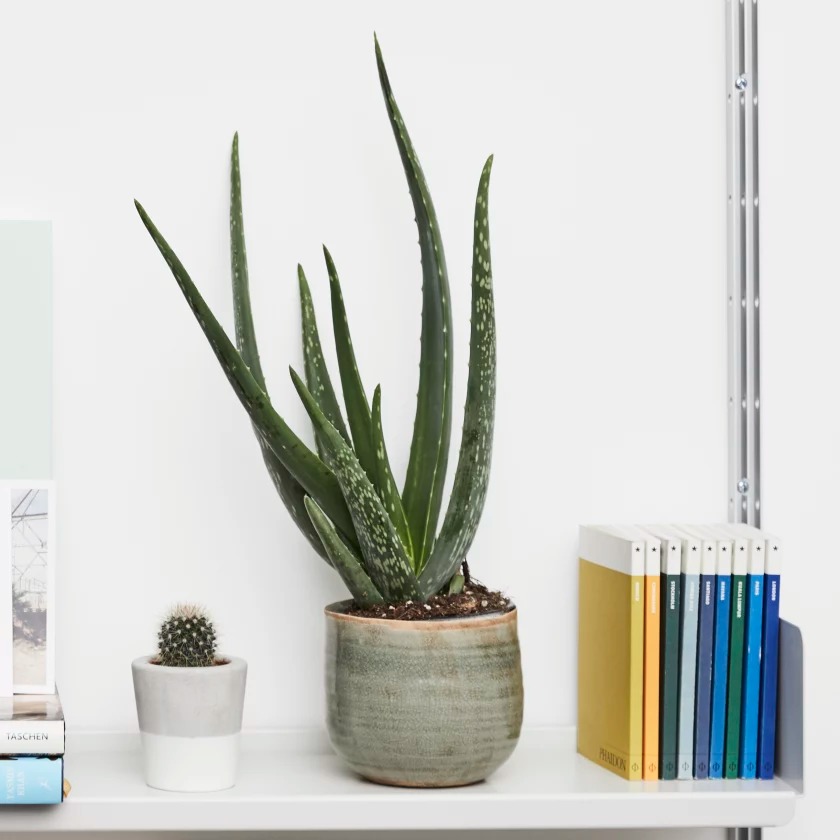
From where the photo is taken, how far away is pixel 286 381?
3.15 feet

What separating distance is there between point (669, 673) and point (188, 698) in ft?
1.23

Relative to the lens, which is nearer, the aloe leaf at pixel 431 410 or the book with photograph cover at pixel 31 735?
the book with photograph cover at pixel 31 735

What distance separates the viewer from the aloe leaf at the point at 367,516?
78 centimetres

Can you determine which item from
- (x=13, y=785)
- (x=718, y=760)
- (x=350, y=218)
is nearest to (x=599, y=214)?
(x=350, y=218)

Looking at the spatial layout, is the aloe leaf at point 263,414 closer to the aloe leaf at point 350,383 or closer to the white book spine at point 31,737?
the aloe leaf at point 350,383

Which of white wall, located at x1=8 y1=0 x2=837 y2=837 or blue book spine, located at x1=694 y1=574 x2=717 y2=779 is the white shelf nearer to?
blue book spine, located at x1=694 y1=574 x2=717 y2=779

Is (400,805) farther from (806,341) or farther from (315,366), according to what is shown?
(806,341)

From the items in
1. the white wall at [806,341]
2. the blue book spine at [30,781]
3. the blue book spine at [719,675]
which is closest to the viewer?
the blue book spine at [30,781]

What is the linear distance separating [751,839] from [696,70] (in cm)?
71

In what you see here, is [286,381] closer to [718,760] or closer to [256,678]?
[256,678]

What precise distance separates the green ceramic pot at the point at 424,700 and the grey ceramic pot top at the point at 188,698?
85mm

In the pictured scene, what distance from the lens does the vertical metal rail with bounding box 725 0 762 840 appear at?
986 mm

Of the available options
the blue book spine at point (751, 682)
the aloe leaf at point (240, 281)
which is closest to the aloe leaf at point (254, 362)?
the aloe leaf at point (240, 281)

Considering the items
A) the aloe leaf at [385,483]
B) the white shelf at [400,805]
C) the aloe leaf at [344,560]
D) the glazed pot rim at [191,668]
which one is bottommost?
the white shelf at [400,805]
